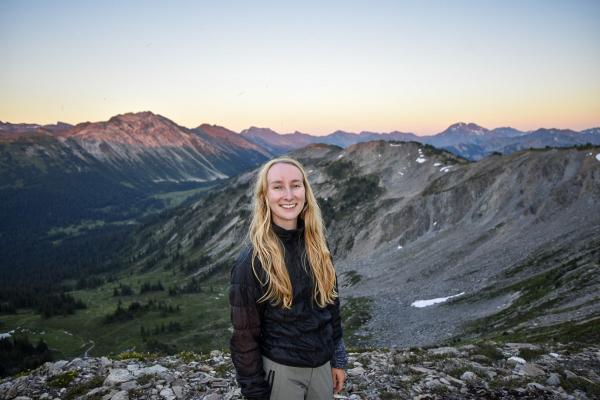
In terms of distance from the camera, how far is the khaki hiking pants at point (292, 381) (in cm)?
583

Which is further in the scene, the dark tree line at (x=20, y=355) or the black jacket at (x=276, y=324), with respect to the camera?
the dark tree line at (x=20, y=355)

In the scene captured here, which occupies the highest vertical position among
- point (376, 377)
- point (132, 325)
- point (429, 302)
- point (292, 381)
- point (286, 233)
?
point (286, 233)

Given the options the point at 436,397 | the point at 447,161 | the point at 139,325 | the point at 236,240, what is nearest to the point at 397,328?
the point at 436,397

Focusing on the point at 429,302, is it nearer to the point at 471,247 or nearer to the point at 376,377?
the point at 471,247

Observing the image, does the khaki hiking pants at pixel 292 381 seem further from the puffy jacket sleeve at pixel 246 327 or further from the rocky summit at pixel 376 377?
the rocky summit at pixel 376 377

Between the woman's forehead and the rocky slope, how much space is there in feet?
63.6

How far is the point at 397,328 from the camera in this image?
45.6 meters

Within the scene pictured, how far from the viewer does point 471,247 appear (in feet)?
196

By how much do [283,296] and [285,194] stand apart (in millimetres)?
1509

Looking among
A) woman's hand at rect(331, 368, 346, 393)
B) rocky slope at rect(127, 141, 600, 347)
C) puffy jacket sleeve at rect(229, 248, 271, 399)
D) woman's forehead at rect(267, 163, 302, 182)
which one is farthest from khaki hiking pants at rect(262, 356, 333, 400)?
rocky slope at rect(127, 141, 600, 347)

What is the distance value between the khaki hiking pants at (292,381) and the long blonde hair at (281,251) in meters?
0.95

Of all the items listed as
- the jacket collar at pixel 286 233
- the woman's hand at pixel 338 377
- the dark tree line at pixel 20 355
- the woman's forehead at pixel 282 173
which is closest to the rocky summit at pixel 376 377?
the woman's hand at pixel 338 377

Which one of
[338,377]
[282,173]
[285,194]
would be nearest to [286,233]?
[285,194]

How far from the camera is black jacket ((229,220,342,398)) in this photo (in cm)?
563
